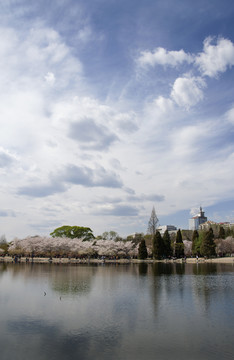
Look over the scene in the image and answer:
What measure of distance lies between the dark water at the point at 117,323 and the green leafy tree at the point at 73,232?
85547mm

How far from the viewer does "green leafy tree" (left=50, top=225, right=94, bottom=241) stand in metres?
114

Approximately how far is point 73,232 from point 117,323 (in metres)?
99.2

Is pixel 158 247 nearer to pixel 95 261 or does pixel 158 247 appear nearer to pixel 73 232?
pixel 95 261

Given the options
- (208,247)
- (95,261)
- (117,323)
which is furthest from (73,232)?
(117,323)

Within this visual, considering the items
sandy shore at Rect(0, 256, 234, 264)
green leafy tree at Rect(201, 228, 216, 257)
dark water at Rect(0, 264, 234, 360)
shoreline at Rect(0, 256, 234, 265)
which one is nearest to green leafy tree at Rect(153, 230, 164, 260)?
shoreline at Rect(0, 256, 234, 265)

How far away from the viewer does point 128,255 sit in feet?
320

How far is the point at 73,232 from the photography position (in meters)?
114

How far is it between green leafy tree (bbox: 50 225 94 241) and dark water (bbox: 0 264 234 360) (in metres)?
85.5

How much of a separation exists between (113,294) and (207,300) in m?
8.35

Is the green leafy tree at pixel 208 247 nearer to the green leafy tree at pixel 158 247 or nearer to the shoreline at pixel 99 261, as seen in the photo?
the shoreline at pixel 99 261

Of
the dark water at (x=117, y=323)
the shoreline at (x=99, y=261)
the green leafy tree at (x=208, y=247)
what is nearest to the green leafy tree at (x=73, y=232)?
the shoreline at (x=99, y=261)

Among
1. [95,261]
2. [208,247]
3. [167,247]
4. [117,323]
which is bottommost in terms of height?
[95,261]

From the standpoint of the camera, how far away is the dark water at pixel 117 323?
13.4 meters

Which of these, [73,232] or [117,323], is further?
[73,232]
